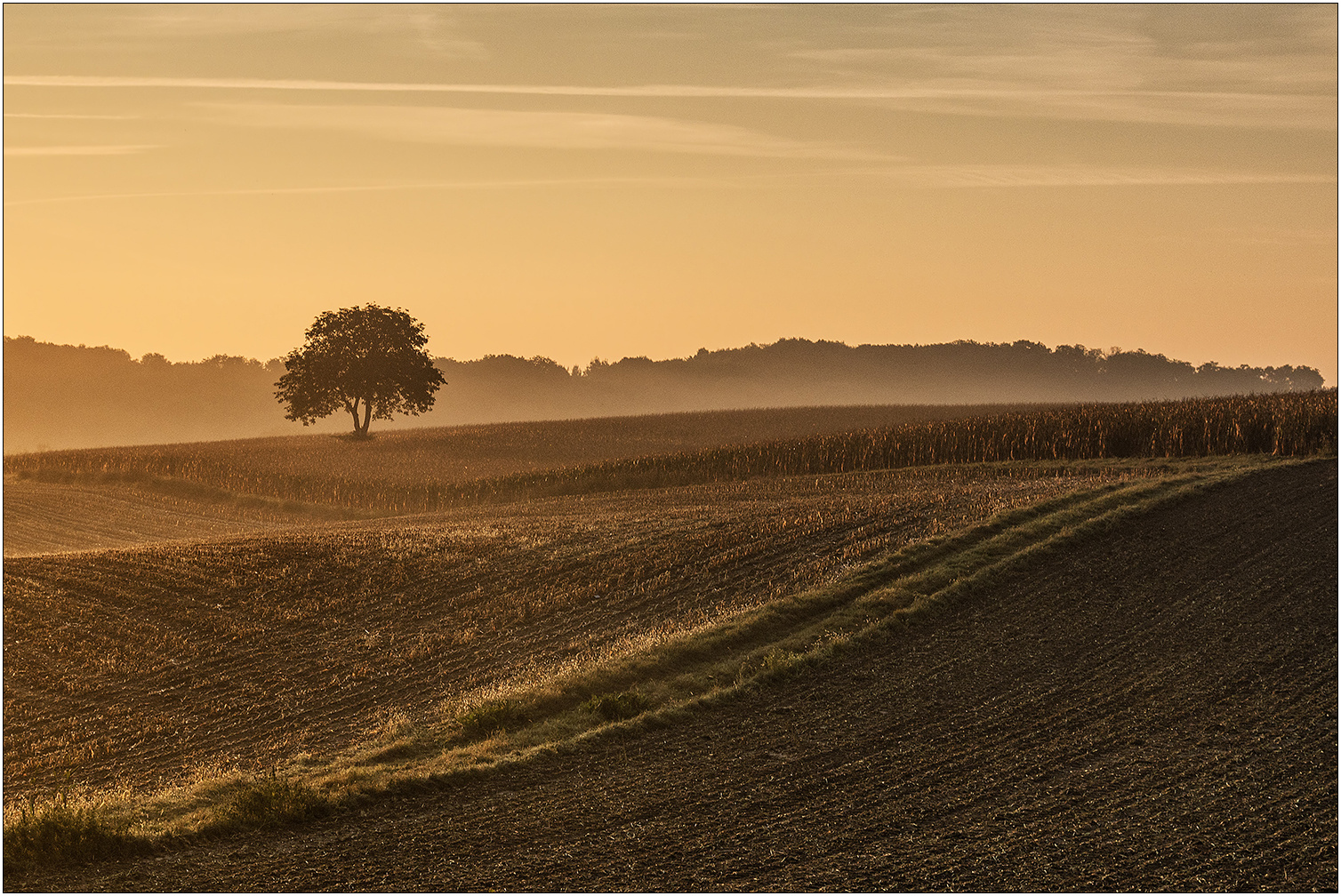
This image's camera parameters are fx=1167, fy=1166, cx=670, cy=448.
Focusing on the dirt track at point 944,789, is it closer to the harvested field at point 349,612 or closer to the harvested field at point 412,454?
the harvested field at point 349,612

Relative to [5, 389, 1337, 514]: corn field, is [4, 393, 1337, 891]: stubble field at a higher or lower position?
lower

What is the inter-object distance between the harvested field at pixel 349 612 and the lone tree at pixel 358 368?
33.3m

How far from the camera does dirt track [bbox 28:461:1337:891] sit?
35.1 feet

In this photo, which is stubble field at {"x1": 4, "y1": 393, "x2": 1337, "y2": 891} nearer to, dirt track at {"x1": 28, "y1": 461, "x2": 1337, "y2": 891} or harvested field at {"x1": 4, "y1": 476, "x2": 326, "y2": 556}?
dirt track at {"x1": 28, "y1": 461, "x2": 1337, "y2": 891}

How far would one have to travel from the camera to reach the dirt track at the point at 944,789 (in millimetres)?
10695

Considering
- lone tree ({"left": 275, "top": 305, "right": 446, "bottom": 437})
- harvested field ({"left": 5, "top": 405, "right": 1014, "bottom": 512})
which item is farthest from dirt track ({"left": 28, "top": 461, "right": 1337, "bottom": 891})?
lone tree ({"left": 275, "top": 305, "right": 446, "bottom": 437})

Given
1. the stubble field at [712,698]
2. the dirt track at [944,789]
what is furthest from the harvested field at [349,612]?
the dirt track at [944,789]

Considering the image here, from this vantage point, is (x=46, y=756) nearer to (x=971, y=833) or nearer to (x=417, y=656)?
(x=417, y=656)

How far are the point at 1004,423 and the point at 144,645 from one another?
1271 inches

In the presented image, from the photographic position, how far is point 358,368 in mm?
63906

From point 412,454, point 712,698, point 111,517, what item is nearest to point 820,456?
point 412,454

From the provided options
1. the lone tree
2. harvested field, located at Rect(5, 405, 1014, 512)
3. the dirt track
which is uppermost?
the lone tree

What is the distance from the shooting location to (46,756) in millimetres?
15406

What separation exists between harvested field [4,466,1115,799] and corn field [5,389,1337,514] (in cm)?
835
